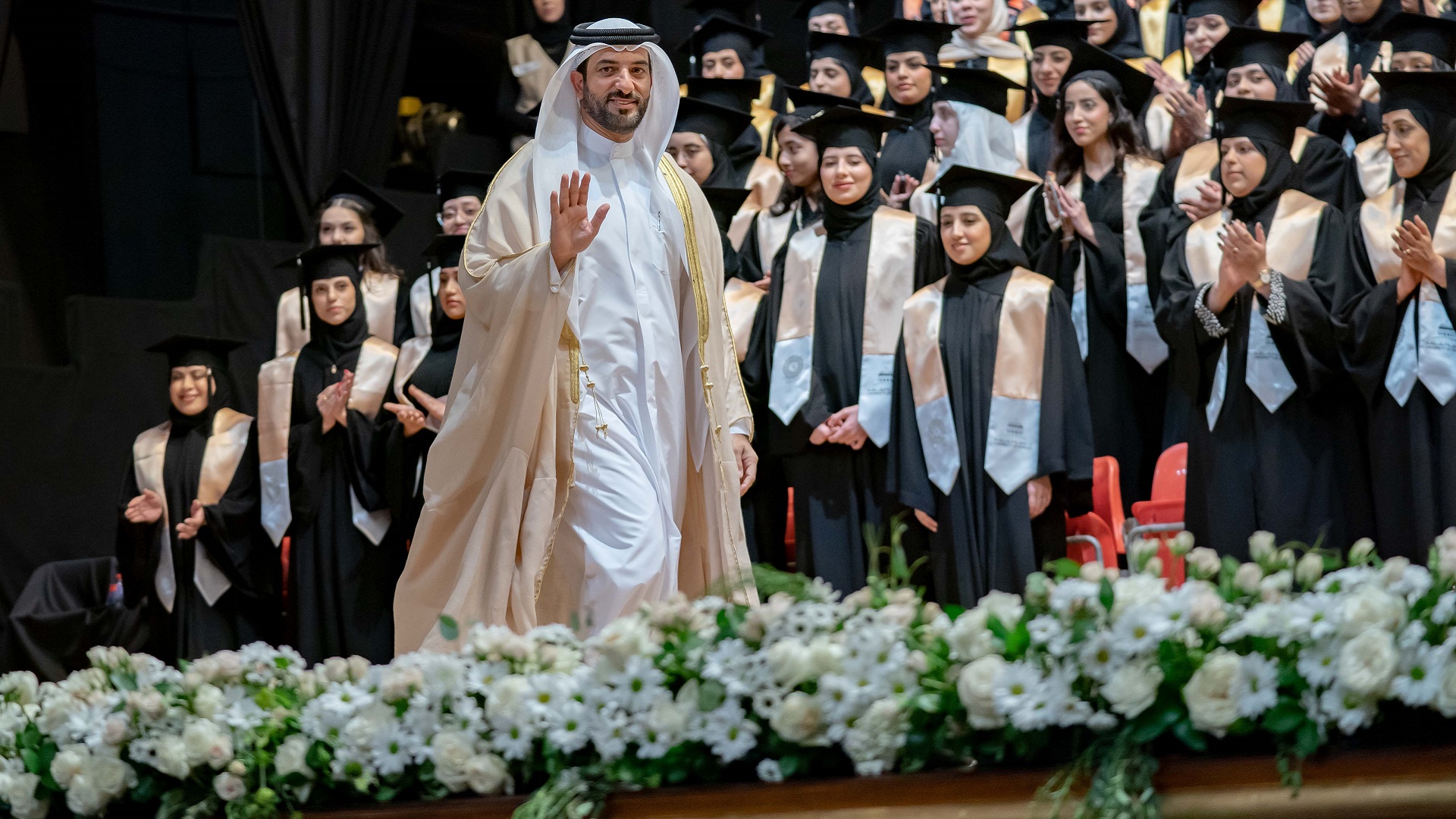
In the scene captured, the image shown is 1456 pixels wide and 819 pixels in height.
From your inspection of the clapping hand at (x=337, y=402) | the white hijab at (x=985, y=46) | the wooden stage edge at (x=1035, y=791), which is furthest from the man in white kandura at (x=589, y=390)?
the white hijab at (x=985, y=46)

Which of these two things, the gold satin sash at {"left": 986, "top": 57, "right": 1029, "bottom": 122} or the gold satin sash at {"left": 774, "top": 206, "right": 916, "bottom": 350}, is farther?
the gold satin sash at {"left": 986, "top": 57, "right": 1029, "bottom": 122}

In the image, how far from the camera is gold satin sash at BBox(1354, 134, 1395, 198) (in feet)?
23.6

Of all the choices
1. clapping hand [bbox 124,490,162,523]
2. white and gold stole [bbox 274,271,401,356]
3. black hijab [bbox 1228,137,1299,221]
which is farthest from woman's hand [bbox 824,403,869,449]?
clapping hand [bbox 124,490,162,523]

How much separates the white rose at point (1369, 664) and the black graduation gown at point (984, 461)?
4467 mm

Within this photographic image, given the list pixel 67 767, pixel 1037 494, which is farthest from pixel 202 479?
pixel 67 767

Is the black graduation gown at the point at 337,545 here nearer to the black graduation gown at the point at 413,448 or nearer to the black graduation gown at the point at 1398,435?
the black graduation gown at the point at 413,448

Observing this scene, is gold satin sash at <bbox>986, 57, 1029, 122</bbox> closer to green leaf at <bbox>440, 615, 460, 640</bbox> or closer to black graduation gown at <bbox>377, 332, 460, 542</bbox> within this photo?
black graduation gown at <bbox>377, 332, 460, 542</bbox>

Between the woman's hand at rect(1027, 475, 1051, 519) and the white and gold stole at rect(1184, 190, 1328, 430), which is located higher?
the white and gold stole at rect(1184, 190, 1328, 430)

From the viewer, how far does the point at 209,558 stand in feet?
28.2

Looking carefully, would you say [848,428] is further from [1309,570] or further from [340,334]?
[1309,570]

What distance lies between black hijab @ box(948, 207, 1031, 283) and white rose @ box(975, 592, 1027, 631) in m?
4.68

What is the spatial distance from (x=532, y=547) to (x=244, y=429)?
16.2 ft

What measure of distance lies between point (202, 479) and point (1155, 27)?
5.69 metres

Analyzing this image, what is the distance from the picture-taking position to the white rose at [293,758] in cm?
259
